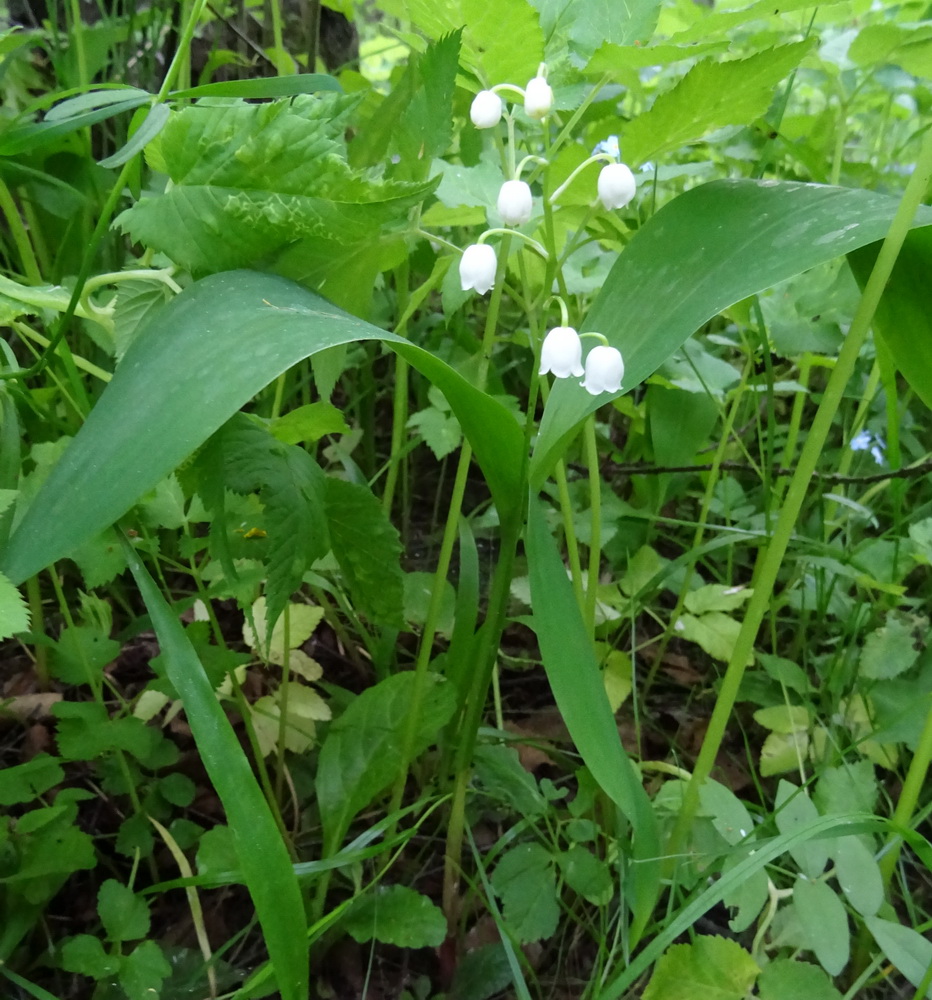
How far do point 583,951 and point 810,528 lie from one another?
0.64 meters

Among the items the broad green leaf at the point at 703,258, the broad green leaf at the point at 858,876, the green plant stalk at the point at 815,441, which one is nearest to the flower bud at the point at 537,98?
the broad green leaf at the point at 703,258

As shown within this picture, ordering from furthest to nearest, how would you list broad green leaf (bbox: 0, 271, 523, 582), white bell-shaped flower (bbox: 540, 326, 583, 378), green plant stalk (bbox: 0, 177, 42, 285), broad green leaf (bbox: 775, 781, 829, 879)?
green plant stalk (bbox: 0, 177, 42, 285) < broad green leaf (bbox: 775, 781, 829, 879) < white bell-shaped flower (bbox: 540, 326, 583, 378) < broad green leaf (bbox: 0, 271, 523, 582)

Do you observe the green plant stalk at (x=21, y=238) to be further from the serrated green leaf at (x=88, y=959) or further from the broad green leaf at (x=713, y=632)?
the broad green leaf at (x=713, y=632)

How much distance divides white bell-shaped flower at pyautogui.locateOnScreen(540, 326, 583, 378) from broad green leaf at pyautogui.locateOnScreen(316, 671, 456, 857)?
13.0 inches

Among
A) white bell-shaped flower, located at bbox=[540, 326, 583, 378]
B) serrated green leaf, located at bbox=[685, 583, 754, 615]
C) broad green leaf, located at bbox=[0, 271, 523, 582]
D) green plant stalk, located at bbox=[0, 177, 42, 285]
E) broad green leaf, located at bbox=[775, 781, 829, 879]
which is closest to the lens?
broad green leaf, located at bbox=[0, 271, 523, 582]

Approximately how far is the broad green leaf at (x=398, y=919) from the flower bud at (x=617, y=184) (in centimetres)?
58

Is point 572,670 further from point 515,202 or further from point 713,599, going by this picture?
point 713,599

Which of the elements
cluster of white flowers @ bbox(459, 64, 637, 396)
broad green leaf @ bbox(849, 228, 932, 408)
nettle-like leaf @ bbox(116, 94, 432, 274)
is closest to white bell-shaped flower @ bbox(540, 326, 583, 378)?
cluster of white flowers @ bbox(459, 64, 637, 396)

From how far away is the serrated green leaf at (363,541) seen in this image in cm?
52

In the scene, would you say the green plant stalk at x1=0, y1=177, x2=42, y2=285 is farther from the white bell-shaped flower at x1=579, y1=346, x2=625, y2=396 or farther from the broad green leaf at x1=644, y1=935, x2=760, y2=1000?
the broad green leaf at x1=644, y1=935, x2=760, y2=1000

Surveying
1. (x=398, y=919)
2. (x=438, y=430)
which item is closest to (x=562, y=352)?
(x=438, y=430)

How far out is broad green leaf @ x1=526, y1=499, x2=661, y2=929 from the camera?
41cm

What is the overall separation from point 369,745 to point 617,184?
52cm

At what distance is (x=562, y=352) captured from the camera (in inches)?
16.4
